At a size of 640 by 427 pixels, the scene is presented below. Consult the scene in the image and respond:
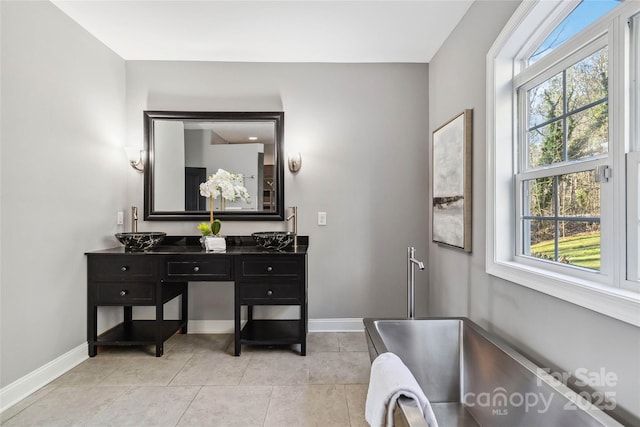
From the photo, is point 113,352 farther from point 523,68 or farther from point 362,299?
point 523,68

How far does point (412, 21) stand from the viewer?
7.74 feet

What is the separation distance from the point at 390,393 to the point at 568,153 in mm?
1335

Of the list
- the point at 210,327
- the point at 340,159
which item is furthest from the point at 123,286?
the point at 340,159

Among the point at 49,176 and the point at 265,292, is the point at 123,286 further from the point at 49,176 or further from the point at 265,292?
the point at 265,292

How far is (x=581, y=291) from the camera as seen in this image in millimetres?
1205

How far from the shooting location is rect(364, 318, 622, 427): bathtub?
3.60 feet

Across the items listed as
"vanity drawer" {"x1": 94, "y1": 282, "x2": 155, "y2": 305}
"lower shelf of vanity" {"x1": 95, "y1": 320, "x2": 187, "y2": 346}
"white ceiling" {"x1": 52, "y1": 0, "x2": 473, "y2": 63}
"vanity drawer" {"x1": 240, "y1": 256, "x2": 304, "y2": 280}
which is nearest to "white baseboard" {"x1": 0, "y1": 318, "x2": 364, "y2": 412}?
"lower shelf of vanity" {"x1": 95, "y1": 320, "x2": 187, "y2": 346}

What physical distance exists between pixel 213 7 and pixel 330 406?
2.73 m

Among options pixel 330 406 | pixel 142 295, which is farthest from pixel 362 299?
pixel 142 295

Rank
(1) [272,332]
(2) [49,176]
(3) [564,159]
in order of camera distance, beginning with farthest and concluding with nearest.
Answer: (1) [272,332]
(2) [49,176]
(3) [564,159]

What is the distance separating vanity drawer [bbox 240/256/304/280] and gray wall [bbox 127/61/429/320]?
545 millimetres

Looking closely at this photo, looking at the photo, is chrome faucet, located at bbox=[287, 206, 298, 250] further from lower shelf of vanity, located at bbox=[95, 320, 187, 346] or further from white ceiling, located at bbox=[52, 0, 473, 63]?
white ceiling, located at bbox=[52, 0, 473, 63]

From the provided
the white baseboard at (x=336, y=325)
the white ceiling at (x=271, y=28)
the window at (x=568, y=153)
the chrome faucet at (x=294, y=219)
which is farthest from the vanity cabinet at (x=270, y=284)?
the white ceiling at (x=271, y=28)

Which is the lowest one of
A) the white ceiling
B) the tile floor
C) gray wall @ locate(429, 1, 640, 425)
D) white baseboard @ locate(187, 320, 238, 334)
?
the tile floor
